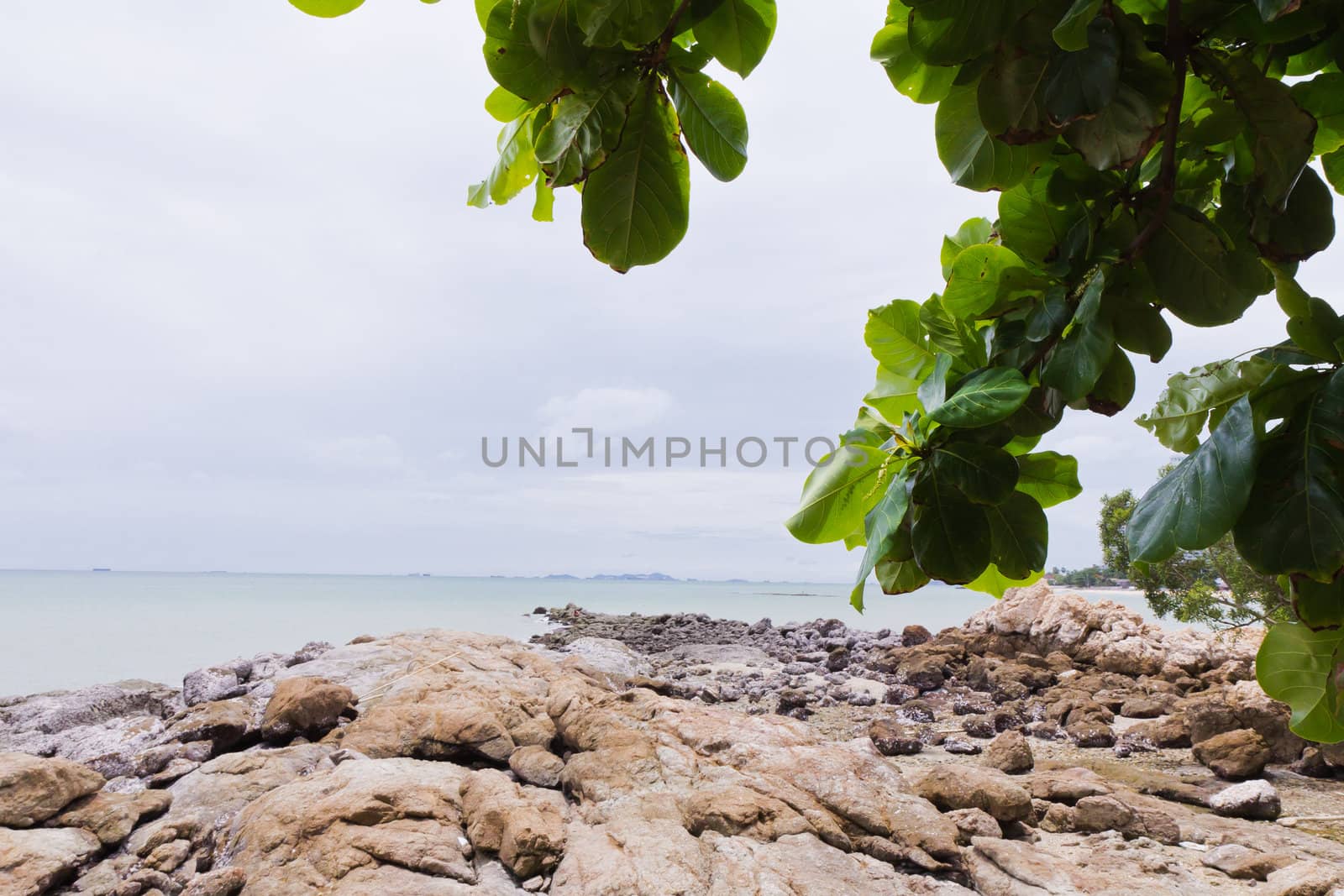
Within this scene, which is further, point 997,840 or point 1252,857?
point 1252,857

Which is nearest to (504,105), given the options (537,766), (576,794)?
(576,794)

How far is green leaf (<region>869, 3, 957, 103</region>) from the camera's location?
77 centimetres

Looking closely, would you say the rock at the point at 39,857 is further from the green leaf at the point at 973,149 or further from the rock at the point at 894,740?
the rock at the point at 894,740

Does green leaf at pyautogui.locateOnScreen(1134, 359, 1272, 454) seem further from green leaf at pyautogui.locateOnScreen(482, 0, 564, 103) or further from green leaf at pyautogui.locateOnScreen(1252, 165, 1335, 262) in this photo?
green leaf at pyautogui.locateOnScreen(482, 0, 564, 103)

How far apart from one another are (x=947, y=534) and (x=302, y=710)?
13.9ft

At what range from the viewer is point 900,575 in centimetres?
82

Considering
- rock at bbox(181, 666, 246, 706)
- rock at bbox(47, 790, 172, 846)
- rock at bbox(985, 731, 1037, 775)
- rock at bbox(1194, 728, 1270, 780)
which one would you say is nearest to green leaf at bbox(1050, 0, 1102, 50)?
rock at bbox(47, 790, 172, 846)

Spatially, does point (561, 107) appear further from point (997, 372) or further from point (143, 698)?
point (143, 698)

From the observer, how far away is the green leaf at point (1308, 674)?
75 centimetres

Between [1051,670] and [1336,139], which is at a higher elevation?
[1336,139]

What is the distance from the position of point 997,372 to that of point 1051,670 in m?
9.27

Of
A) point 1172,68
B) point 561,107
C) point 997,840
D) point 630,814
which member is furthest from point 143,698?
point 1172,68

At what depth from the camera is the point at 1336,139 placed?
0.83 m

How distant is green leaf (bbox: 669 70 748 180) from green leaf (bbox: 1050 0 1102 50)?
0.27 meters
